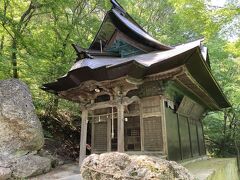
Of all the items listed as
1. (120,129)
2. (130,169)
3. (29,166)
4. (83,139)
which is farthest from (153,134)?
(130,169)

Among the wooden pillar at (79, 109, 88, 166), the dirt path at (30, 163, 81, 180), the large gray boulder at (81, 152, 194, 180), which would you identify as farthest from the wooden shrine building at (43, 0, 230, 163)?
the large gray boulder at (81, 152, 194, 180)

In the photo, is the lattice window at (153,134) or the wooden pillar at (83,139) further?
the wooden pillar at (83,139)

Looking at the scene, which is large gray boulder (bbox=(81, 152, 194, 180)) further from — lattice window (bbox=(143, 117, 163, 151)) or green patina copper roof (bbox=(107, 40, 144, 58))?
green patina copper roof (bbox=(107, 40, 144, 58))

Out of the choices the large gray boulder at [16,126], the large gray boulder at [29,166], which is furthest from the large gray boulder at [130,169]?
the large gray boulder at [16,126]

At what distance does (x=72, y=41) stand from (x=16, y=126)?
304 inches

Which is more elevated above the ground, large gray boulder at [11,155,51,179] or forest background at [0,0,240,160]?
forest background at [0,0,240,160]

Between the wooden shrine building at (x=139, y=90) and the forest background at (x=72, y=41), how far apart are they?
1.61 m

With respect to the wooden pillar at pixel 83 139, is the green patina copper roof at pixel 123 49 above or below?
above

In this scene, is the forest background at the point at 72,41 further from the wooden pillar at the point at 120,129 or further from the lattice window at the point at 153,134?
the wooden pillar at the point at 120,129

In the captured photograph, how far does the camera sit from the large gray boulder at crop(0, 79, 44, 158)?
7.16 metres

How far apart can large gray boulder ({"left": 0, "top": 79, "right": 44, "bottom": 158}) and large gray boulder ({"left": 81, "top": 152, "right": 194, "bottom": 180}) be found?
4.19 metres

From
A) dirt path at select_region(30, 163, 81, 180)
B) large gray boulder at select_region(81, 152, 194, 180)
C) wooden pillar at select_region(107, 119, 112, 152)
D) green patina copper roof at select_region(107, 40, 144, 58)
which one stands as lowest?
dirt path at select_region(30, 163, 81, 180)

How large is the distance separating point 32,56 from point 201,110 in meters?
9.29

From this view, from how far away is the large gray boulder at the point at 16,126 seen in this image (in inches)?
282
